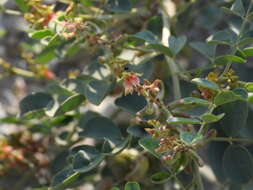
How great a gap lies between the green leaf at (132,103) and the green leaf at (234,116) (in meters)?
0.18

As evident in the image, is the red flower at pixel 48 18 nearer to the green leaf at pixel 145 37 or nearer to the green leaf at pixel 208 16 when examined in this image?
the green leaf at pixel 145 37

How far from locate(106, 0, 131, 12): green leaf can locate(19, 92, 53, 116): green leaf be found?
30cm

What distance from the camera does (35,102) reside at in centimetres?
139

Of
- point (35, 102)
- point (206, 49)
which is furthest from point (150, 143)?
point (35, 102)

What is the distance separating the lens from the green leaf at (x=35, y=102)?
137cm

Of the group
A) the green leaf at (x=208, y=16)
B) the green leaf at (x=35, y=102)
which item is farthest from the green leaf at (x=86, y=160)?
the green leaf at (x=208, y=16)

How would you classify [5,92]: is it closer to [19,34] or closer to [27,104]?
[19,34]

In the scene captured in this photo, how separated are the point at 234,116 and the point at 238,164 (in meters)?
0.12

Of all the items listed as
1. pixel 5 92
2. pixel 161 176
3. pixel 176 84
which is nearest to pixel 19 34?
pixel 5 92

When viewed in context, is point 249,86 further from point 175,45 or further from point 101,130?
point 101,130

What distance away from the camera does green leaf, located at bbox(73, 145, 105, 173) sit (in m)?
1.13

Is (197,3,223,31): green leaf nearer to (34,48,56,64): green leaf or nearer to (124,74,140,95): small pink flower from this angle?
(34,48,56,64): green leaf

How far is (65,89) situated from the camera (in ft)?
4.25

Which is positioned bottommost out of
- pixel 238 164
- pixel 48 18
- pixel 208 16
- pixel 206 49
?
pixel 238 164
